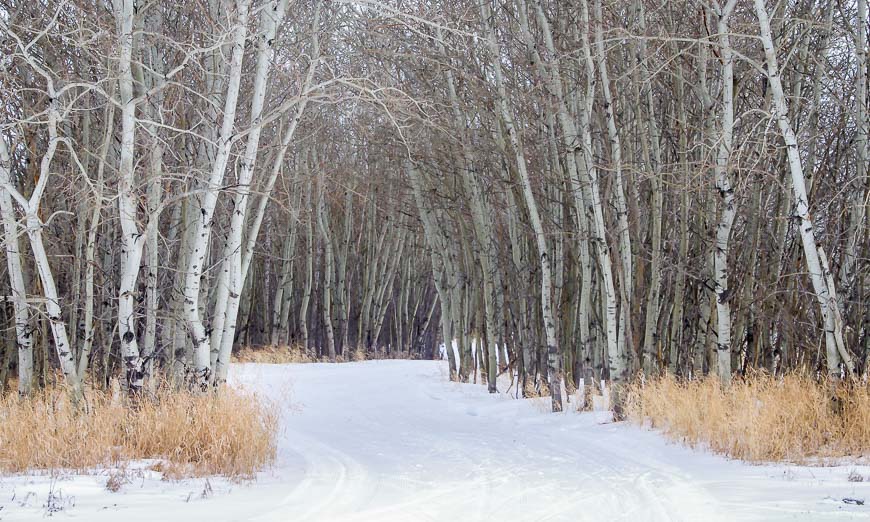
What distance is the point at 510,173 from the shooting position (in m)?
14.6

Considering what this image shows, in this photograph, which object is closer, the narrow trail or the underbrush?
the narrow trail

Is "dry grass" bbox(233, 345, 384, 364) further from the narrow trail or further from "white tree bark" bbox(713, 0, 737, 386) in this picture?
"white tree bark" bbox(713, 0, 737, 386)

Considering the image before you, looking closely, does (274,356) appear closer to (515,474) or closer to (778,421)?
(515,474)

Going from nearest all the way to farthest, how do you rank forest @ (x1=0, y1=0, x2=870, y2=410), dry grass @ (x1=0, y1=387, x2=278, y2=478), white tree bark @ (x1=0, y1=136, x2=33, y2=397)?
1. dry grass @ (x1=0, y1=387, x2=278, y2=478)
2. white tree bark @ (x1=0, y1=136, x2=33, y2=397)
3. forest @ (x1=0, y1=0, x2=870, y2=410)

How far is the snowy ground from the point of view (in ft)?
19.6

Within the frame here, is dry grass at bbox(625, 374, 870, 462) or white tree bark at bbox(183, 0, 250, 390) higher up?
white tree bark at bbox(183, 0, 250, 390)

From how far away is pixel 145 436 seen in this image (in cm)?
790

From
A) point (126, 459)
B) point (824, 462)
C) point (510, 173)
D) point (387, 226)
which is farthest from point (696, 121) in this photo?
point (387, 226)

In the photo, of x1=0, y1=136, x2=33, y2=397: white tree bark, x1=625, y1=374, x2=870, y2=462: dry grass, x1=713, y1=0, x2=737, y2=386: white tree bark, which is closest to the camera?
x1=625, y1=374, x2=870, y2=462: dry grass

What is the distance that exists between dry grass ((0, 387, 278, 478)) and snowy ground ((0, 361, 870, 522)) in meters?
0.32

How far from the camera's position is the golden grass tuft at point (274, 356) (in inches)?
979

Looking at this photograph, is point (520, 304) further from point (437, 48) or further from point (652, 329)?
point (437, 48)

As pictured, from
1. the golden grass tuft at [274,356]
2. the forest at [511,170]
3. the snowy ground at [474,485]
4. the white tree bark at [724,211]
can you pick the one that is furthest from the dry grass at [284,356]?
the white tree bark at [724,211]

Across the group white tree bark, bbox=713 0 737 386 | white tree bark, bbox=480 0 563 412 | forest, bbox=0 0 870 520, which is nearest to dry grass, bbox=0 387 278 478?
forest, bbox=0 0 870 520
